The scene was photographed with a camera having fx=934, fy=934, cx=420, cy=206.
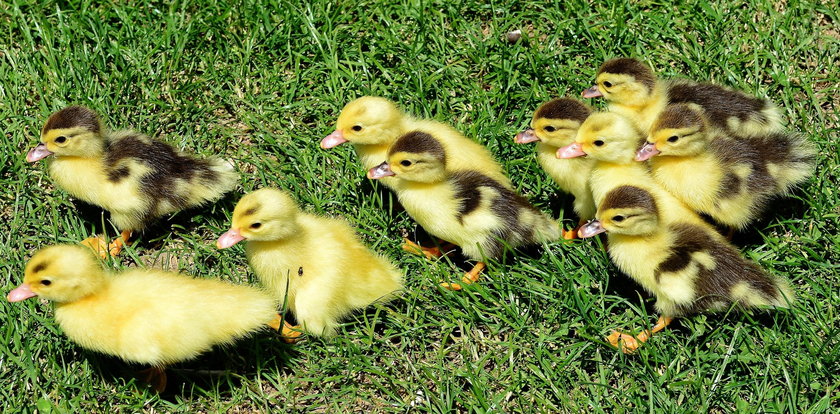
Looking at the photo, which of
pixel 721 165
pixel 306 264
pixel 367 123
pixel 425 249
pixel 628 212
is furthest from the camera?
pixel 425 249

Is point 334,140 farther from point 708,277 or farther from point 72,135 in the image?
point 708,277

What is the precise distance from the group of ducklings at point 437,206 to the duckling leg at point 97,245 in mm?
13

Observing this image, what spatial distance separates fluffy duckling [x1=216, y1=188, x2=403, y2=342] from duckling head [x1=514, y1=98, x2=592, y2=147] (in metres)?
1.10

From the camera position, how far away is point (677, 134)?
14.7 feet

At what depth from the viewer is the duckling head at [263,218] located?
4.25 m

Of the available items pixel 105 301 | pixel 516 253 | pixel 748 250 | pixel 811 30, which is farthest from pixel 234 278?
pixel 811 30

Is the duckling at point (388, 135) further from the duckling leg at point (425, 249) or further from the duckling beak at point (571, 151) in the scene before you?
the duckling beak at point (571, 151)

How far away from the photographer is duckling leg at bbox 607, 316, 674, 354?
14.7ft

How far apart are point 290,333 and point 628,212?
5.64 ft

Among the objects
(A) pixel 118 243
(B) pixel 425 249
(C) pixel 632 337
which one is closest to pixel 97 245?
(A) pixel 118 243

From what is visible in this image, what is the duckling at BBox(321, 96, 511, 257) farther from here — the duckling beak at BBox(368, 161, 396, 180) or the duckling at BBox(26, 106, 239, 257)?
the duckling at BBox(26, 106, 239, 257)

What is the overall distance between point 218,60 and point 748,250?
335 centimetres

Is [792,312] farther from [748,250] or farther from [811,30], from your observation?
[811,30]

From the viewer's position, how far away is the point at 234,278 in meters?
4.88
